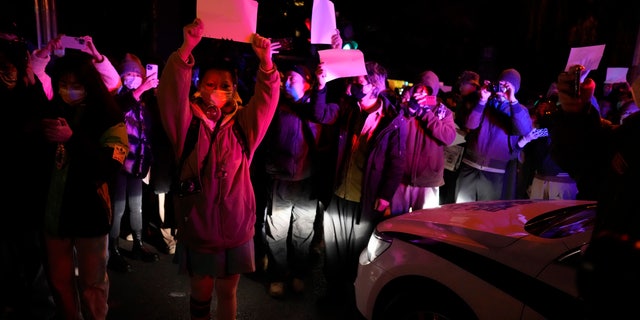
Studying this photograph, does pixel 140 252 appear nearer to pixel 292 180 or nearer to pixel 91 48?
pixel 292 180

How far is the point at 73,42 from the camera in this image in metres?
4.12

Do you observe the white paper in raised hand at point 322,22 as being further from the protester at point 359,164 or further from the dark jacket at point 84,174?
the dark jacket at point 84,174

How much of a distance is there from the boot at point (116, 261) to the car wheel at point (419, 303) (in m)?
3.11

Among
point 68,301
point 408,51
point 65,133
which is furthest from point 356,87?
point 408,51

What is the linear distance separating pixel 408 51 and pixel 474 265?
1813 cm

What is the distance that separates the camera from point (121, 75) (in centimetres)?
493

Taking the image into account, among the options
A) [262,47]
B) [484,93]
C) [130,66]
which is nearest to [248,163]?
[262,47]

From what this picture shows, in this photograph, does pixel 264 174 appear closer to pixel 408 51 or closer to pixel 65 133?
pixel 65 133

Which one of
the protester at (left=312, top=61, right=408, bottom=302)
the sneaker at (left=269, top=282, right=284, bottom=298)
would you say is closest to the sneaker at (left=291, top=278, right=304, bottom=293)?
the sneaker at (left=269, top=282, right=284, bottom=298)

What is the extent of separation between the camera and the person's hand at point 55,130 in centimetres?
276

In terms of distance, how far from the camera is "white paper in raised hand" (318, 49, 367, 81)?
3.73 metres

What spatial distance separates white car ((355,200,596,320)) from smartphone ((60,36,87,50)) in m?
3.30

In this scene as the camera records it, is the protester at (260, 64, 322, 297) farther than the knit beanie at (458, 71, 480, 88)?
No

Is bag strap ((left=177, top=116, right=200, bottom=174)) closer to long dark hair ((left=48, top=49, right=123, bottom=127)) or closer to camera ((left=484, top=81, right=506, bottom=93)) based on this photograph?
long dark hair ((left=48, top=49, right=123, bottom=127))
